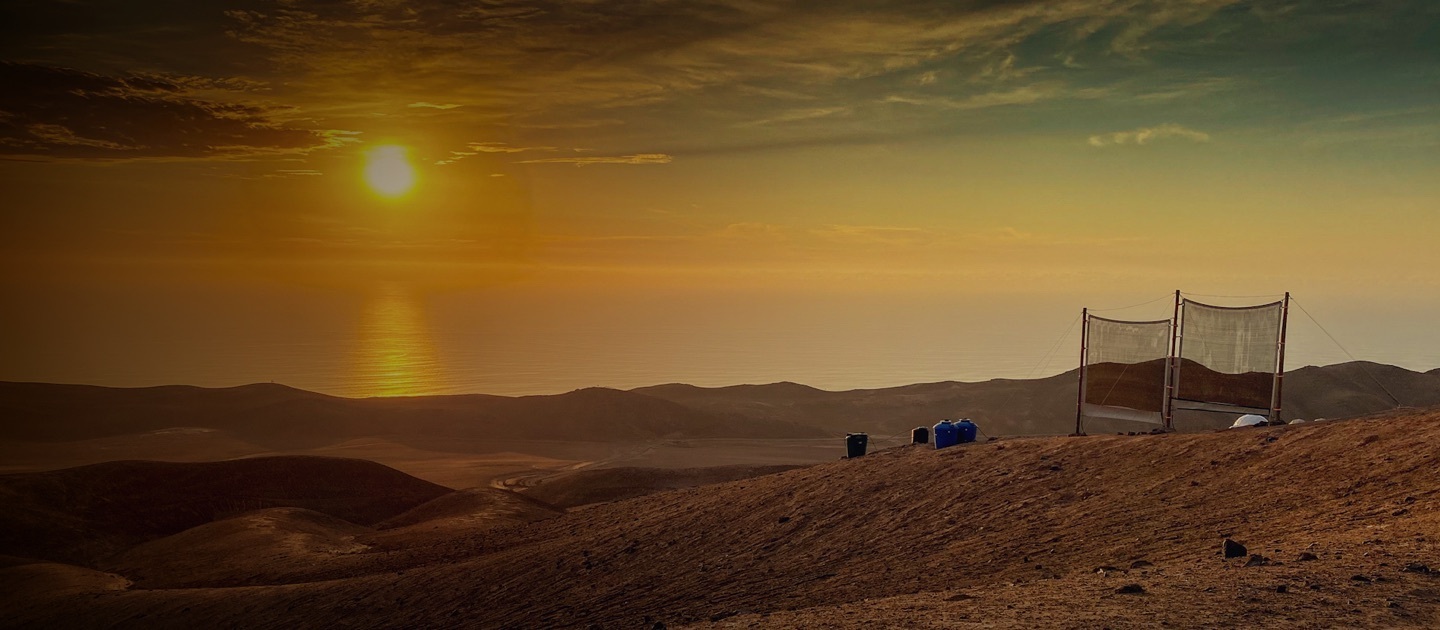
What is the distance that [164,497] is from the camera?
3675 cm

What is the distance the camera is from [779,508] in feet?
66.8

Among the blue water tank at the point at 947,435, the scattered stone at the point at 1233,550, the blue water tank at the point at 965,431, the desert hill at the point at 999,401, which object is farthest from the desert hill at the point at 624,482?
the scattered stone at the point at 1233,550

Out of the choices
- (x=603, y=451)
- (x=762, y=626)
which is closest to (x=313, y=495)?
(x=603, y=451)

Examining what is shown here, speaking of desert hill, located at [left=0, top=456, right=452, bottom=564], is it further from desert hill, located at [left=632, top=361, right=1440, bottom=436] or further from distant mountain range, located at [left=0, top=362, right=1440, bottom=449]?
desert hill, located at [left=632, top=361, right=1440, bottom=436]

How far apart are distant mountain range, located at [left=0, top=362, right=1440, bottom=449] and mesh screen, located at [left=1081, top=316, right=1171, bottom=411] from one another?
141 feet

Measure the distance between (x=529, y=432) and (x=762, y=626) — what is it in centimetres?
6343

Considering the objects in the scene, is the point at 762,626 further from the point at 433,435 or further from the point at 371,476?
the point at 433,435

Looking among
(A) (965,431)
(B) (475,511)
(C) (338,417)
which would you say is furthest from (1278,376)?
(C) (338,417)

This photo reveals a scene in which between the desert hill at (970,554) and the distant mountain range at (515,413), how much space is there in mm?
45810

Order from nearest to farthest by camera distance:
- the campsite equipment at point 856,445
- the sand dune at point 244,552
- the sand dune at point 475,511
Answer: the sand dune at point 244,552, the campsite equipment at point 856,445, the sand dune at point 475,511

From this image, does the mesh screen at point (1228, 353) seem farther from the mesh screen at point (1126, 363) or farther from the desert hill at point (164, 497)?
the desert hill at point (164, 497)

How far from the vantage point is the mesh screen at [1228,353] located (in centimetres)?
1916

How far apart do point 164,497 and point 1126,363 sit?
35.0 metres

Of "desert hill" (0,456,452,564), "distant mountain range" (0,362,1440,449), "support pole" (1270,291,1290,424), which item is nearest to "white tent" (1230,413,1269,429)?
"support pole" (1270,291,1290,424)
